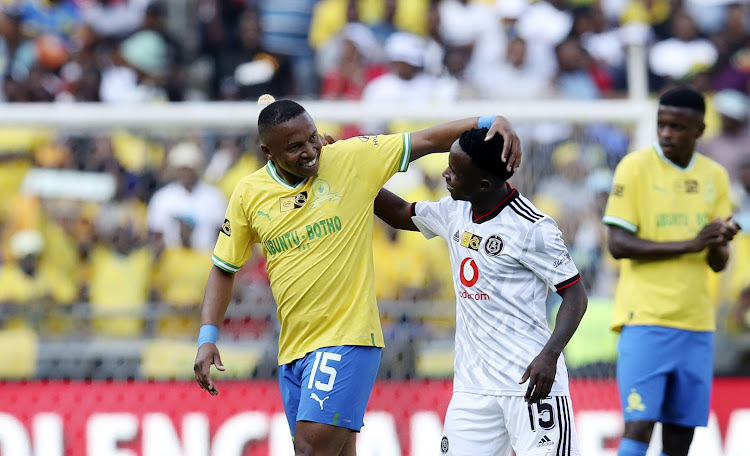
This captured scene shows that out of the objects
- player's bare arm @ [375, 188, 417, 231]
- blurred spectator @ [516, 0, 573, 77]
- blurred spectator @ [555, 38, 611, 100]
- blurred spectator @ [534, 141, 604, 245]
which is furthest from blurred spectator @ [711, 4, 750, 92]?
player's bare arm @ [375, 188, 417, 231]

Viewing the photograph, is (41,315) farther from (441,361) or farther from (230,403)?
(441,361)

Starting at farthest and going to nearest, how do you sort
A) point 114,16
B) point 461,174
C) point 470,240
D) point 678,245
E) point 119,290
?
point 114,16 → point 119,290 → point 678,245 → point 470,240 → point 461,174

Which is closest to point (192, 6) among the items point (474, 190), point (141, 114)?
point (141, 114)

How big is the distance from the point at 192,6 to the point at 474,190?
9530 mm

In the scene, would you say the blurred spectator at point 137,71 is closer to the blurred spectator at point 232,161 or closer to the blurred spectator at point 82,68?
the blurred spectator at point 82,68

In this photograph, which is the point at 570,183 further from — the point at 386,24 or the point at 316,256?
the point at 386,24

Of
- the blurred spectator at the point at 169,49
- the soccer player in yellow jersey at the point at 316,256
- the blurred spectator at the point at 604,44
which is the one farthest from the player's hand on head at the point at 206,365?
the blurred spectator at the point at 604,44

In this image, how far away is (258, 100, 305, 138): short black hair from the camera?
16.7 feet

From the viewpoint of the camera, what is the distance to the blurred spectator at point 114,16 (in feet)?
43.9

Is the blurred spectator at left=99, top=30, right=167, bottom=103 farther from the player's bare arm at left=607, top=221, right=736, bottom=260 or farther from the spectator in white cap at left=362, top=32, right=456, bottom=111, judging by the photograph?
the player's bare arm at left=607, top=221, right=736, bottom=260

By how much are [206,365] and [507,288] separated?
148cm

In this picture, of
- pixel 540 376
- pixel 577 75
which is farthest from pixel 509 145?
pixel 577 75

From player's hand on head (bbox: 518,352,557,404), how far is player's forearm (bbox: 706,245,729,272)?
218cm

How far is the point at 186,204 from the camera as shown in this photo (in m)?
8.72
